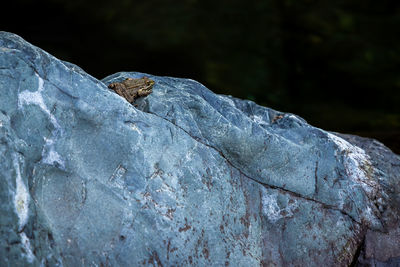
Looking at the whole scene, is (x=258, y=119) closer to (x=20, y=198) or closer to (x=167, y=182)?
(x=167, y=182)

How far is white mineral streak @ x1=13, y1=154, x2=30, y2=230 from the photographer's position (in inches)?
66.2

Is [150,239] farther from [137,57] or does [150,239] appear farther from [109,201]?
[137,57]

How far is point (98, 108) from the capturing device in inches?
77.4

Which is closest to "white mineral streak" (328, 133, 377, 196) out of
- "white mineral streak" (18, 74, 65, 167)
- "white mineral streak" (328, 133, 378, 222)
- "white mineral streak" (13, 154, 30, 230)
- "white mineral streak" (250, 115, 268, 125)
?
"white mineral streak" (328, 133, 378, 222)

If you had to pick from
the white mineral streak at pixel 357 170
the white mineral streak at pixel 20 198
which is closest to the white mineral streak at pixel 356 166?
the white mineral streak at pixel 357 170

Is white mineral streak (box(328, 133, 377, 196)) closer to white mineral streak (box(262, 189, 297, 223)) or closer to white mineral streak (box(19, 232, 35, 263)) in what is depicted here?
white mineral streak (box(262, 189, 297, 223))

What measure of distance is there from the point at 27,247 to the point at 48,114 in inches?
20.5

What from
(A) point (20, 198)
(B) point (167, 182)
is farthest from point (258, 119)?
(A) point (20, 198)

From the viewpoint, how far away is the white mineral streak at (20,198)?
1.68m

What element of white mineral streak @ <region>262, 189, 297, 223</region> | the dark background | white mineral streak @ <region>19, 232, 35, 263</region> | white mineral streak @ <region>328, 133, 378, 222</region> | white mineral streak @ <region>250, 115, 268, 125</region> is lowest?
white mineral streak @ <region>19, 232, 35, 263</region>

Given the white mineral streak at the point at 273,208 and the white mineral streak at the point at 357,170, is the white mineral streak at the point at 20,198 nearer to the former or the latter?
the white mineral streak at the point at 273,208

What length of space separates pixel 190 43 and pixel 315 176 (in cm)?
447

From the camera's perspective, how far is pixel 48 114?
6.13 feet

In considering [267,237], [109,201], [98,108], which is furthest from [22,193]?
[267,237]
